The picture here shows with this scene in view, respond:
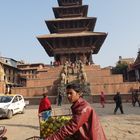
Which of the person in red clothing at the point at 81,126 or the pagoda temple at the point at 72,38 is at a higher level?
the pagoda temple at the point at 72,38

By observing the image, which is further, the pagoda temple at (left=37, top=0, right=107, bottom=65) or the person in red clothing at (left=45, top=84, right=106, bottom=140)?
the pagoda temple at (left=37, top=0, right=107, bottom=65)

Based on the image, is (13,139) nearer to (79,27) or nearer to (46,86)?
(46,86)

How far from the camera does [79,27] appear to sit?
46.4 metres

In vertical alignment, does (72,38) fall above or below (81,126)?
above

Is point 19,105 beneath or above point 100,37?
beneath

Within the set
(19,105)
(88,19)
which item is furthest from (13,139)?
(88,19)

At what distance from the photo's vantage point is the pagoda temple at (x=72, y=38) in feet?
140

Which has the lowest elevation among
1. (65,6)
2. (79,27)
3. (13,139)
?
(13,139)

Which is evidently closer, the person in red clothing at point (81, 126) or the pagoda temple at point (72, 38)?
the person in red clothing at point (81, 126)

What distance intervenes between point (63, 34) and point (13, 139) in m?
35.0

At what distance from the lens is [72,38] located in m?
42.9

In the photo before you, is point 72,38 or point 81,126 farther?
point 72,38

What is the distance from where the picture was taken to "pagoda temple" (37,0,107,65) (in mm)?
42722

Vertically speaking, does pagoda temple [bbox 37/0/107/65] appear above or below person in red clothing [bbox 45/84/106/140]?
above
